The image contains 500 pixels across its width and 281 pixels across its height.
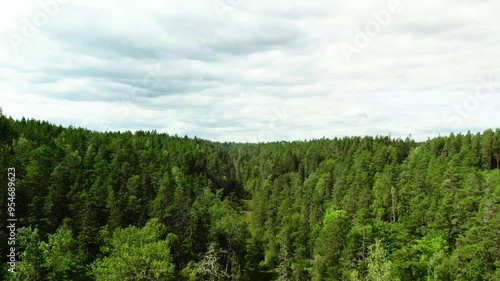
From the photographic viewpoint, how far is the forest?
176 ft

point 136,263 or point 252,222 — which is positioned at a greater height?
point 136,263

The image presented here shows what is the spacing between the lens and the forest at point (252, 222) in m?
53.6

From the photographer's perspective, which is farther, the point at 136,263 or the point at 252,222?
the point at 252,222

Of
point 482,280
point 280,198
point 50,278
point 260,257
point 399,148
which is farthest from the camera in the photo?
point 399,148

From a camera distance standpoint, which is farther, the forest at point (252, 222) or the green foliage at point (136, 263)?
the forest at point (252, 222)

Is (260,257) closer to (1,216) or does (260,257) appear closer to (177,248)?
(177,248)

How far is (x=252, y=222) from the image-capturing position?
112 m

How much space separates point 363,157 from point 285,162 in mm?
39633

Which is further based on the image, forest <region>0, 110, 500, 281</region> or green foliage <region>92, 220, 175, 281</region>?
forest <region>0, 110, 500, 281</region>

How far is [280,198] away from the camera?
122 metres

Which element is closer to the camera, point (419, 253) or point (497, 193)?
point (419, 253)

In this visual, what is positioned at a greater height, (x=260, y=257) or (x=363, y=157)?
(x=363, y=157)

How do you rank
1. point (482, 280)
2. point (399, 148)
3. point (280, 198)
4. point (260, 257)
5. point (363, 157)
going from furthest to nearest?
1. point (399, 148)
2. point (363, 157)
3. point (280, 198)
4. point (260, 257)
5. point (482, 280)

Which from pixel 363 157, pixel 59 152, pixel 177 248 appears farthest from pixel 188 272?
pixel 363 157
